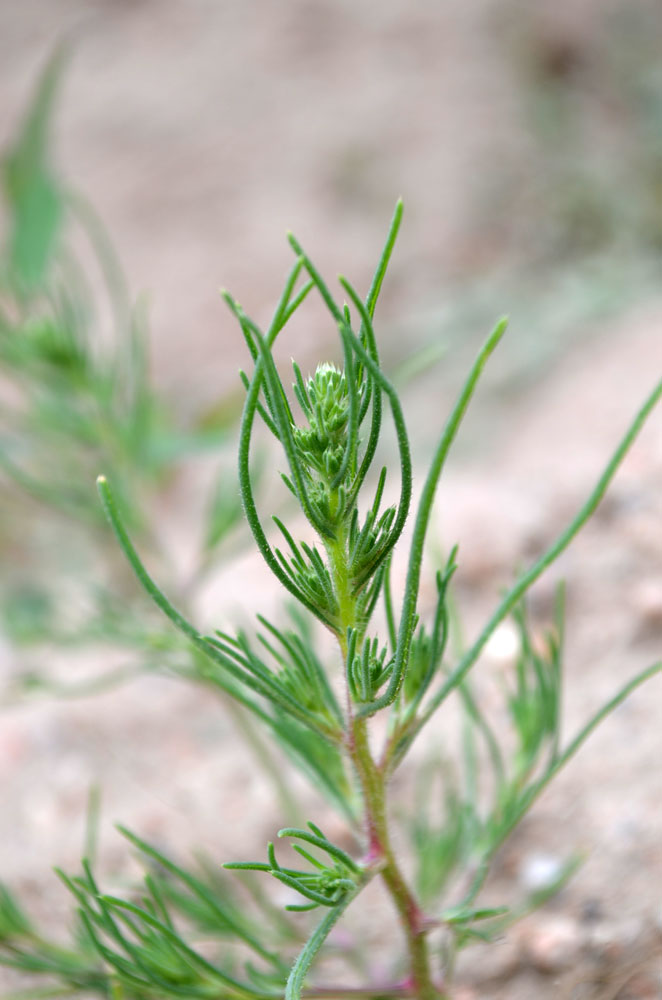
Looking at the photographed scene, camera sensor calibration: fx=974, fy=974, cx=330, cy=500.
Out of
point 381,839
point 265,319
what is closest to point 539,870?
point 381,839

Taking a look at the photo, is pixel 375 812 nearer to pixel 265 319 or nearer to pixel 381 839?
pixel 381 839

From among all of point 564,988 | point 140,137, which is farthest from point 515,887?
point 140,137

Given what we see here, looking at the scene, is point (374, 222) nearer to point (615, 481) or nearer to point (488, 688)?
point (615, 481)

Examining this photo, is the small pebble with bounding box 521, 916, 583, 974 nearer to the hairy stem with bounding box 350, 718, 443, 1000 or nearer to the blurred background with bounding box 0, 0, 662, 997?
the blurred background with bounding box 0, 0, 662, 997

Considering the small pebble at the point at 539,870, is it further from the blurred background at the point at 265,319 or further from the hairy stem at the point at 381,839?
the hairy stem at the point at 381,839

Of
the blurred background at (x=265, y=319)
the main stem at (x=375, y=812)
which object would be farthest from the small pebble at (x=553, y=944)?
the main stem at (x=375, y=812)

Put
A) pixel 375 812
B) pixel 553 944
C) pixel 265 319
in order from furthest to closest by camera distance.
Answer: pixel 265 319, pixel 553 944, pixel 375 812

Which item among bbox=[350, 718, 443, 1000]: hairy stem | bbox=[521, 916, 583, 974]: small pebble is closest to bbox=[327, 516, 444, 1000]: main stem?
bbox=[350, 718, 443, 1000]: hairy stem

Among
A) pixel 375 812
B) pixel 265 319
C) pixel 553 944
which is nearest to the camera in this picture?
pixel 375 812
